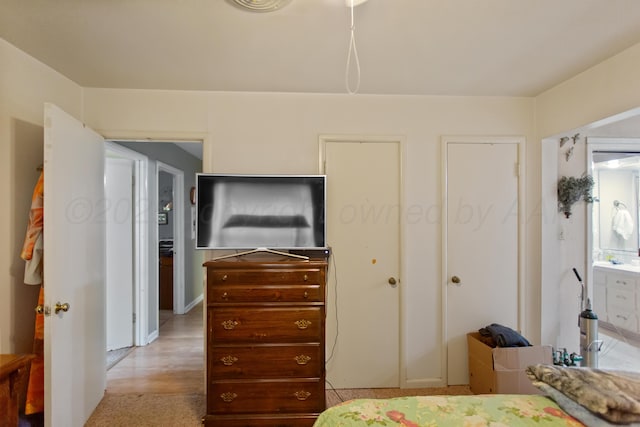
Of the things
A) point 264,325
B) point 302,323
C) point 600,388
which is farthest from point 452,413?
point 264,325

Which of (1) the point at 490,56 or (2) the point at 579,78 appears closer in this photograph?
(1) the point at 490,56

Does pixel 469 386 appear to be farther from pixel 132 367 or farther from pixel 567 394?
pixel 132 367

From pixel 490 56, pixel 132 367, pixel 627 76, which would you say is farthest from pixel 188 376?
pixel 627 76

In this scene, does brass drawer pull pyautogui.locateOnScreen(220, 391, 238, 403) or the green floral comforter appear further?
brass drawer pull pyautogui.locateOnScreen(220, 391, 238, 403)

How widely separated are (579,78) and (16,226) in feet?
12.6

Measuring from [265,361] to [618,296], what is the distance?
4169 mm

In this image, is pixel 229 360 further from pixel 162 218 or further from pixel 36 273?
Answer: pixel 162 218

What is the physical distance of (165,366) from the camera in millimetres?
2949

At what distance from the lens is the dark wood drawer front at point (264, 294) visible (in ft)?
6.48

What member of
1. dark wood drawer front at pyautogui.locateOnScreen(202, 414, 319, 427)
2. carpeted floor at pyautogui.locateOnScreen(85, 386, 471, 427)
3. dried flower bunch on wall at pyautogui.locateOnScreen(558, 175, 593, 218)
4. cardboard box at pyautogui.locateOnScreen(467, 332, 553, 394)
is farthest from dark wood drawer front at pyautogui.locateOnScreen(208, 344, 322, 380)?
dried flower bunch on wall at pyautogui.locateOnScreen(558, 175, 593, 218)

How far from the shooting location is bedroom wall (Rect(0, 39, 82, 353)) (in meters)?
1.77

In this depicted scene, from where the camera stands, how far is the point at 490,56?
1926mm

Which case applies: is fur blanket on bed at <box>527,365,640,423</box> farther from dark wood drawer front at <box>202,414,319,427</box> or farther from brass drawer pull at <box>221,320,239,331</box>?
brass drawer pull at <box>221,320,239,331</box>

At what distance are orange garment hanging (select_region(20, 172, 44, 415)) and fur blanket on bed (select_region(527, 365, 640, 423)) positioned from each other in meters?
2.56
